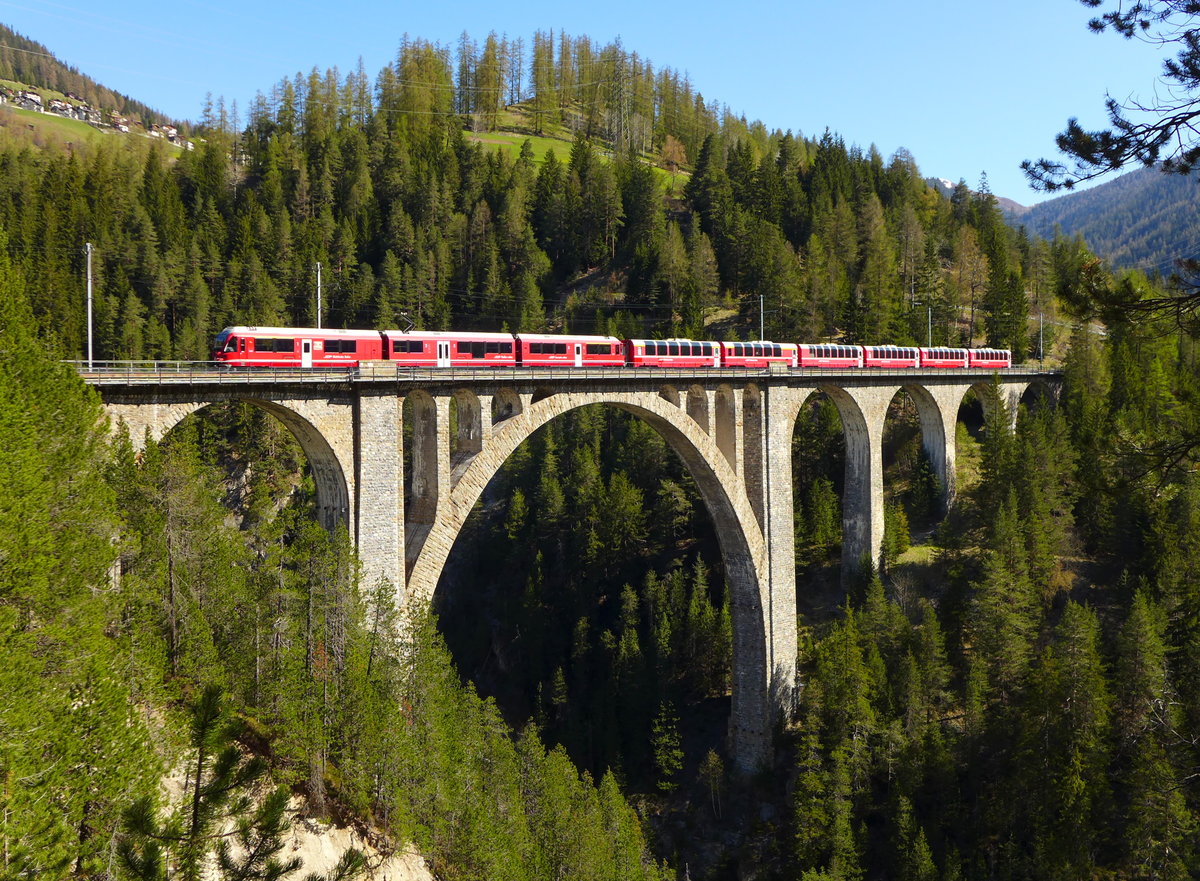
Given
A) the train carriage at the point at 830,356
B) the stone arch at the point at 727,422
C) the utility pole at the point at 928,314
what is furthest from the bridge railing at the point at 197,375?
the utility pole at the point at 928,314

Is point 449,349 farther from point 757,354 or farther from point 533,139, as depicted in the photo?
point 533,139

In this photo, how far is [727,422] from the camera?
124ft

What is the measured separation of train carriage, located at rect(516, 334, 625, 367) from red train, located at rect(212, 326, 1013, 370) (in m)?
0.03

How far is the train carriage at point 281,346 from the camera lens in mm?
24391

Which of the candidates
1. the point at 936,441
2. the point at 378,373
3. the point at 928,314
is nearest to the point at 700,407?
the point at 378,373

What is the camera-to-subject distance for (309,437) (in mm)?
22906

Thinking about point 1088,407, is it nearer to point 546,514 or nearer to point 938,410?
point 938,410

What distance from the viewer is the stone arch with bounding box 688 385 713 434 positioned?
3594 centimetres

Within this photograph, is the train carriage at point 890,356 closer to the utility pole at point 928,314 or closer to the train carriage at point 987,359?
the train carriage at point 987,359

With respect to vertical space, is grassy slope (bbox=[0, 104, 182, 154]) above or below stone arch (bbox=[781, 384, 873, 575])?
above

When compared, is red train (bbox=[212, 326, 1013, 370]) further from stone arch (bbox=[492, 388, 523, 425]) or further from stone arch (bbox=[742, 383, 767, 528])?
stone arch (bbox=[742, 383, 767, 528])

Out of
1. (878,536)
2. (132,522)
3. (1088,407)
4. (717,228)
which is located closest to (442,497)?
(132,522)

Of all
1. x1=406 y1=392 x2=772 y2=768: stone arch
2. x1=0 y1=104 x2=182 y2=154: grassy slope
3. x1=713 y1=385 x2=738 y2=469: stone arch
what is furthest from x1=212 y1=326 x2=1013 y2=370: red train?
x1=0 y1=104 x2=182 y2=154: grassy slope

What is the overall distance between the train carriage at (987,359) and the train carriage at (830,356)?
1341 centimetres
